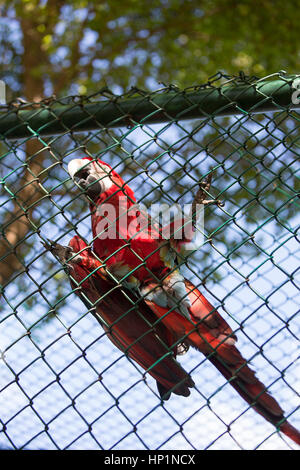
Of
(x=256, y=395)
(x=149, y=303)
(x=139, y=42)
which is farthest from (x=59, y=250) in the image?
(x=139, y=42)

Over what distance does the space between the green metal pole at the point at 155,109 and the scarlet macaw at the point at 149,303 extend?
0.20 metres

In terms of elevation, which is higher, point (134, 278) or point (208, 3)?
point (208, 3)

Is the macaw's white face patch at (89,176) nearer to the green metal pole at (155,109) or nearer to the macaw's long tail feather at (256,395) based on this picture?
the green metal pole at (155,109)

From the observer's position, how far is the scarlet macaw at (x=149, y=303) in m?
1.52

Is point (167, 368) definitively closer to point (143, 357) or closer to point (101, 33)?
point (143, 357)

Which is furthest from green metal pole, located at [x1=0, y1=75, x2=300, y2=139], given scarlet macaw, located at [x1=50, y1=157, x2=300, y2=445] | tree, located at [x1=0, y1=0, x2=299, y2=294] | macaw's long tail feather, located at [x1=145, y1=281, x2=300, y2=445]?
tree, located at [x1=0, y1=0, x2=299, y2=294]

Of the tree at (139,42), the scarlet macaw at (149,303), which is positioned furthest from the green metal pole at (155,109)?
the tree at (139,42)

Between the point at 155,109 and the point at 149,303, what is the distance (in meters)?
0.71

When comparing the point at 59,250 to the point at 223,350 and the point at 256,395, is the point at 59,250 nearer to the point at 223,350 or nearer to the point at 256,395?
the point at 223,350

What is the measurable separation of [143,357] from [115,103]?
967 mm
